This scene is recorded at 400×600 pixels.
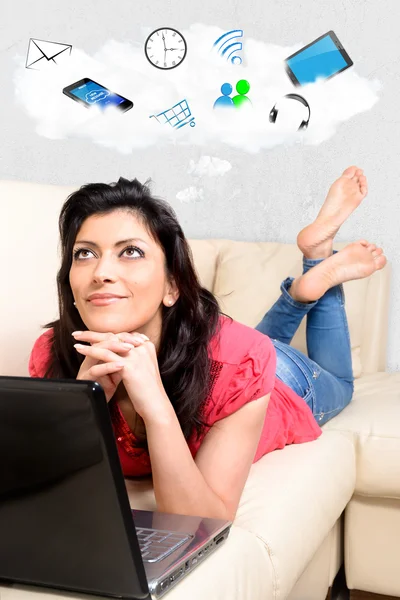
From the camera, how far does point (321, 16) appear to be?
8.68ft

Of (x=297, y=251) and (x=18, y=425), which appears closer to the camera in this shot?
(x=18, y=425)

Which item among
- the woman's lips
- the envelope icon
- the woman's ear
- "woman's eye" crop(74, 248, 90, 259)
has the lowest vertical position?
the woman's ear

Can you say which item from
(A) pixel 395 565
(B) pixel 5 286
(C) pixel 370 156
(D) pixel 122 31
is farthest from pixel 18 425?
(D) pixel 122 31

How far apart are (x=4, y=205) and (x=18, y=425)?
3.60 ft

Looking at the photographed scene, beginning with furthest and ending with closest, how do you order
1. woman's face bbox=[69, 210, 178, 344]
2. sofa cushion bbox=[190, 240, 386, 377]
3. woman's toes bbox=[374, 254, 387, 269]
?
1. sofa cushion bbox=[190, 240, 386, 377]
2. woman's toes bbox=[374, 254, 387, 269]
3. woman's face bbox=[69, 210, 178, 344]

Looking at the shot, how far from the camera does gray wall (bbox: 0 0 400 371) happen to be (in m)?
2.61

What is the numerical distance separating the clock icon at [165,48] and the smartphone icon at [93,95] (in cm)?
19

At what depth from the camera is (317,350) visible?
2131 mm

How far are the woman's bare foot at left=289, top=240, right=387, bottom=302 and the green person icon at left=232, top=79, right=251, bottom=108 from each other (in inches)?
33.3

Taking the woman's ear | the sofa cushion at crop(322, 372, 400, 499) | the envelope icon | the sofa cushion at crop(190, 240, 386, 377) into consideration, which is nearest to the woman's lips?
Result: the woman's ear

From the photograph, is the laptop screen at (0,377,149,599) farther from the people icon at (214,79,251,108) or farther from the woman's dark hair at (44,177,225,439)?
the people icon at (214,79,251,108)

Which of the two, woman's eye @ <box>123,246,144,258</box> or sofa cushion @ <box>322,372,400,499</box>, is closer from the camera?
woman's eye @ <box>123,246,144,258</box>

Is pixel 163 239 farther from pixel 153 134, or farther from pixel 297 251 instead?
pixel 153 134

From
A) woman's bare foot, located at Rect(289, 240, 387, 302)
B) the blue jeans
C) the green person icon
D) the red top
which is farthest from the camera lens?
the green person icon
